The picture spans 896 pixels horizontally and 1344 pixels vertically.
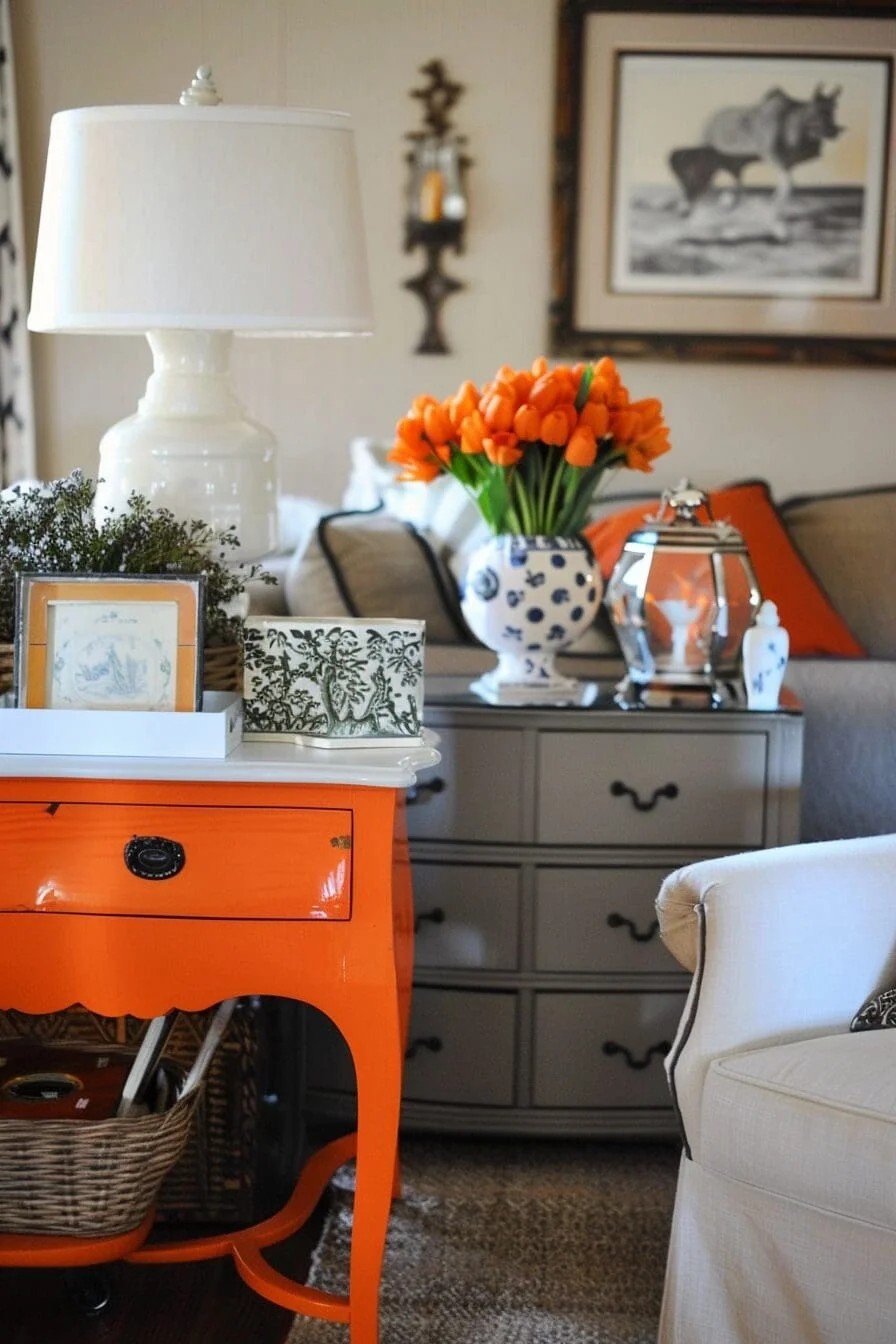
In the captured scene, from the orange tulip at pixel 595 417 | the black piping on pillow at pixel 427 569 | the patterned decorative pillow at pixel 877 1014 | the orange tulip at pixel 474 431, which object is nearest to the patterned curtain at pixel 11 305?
the black piping on pillow at pixel 427 569

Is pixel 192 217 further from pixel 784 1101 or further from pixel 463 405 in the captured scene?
pixel 784 1101

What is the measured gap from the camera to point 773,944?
1641 millimetres

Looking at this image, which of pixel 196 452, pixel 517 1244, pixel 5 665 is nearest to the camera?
pixel 5 665

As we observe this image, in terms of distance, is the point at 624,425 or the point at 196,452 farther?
the point at 624,425

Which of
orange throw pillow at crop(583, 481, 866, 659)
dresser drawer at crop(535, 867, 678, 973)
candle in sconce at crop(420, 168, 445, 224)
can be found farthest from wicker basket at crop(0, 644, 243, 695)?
candle in sconce at crop(420, 168, 445, 224)

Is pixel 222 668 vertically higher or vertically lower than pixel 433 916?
higher

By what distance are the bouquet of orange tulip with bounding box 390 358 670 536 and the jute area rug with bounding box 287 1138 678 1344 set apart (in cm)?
92

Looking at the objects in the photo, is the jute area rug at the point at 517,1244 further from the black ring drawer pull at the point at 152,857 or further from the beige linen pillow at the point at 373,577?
the beige linen pillow at the point at 373,577

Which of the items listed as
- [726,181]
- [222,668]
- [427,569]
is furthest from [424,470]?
[726,181]

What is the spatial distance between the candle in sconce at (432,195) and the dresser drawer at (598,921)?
1.76m

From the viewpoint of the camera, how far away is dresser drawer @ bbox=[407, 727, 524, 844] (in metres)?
2.14

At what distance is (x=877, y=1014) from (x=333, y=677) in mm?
698

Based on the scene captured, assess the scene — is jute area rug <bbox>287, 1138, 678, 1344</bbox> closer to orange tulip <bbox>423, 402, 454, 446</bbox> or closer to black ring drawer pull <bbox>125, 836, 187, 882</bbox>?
black ring drawer pull <bbox>125, 836, 187, 882</bbox>

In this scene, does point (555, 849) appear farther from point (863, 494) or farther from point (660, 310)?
point (660, 310)
